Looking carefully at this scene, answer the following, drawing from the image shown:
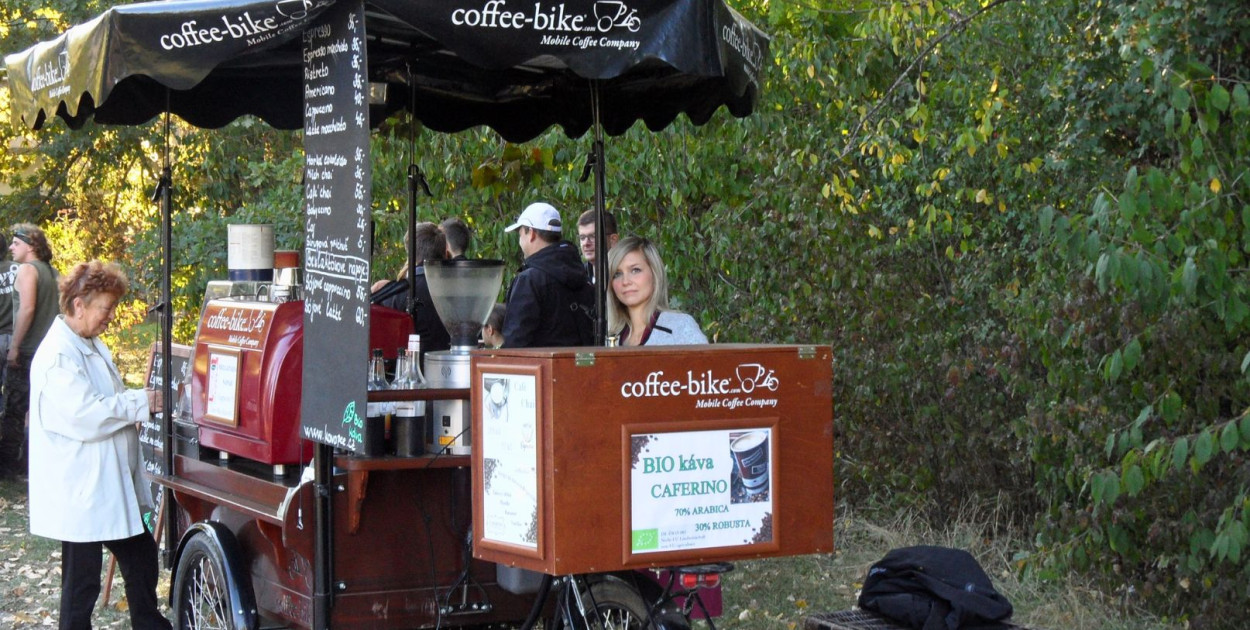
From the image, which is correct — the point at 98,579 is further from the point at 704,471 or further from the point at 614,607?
the point at 704,471

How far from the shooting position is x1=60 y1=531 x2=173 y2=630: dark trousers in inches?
222

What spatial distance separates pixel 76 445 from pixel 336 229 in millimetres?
1864

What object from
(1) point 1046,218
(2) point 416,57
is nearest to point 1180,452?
(1) point 1046,218

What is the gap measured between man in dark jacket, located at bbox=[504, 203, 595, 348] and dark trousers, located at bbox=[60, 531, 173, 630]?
5.84 ft

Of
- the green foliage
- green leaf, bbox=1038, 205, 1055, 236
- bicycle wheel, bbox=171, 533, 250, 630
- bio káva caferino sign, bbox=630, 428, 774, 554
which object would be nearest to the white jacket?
bicycle wheel, bbox=171, 533, 250, 630

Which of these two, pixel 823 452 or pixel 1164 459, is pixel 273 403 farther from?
pixel 1164 459

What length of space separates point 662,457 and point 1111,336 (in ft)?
11.6

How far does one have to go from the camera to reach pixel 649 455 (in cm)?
379

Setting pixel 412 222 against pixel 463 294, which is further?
pixel 412 222

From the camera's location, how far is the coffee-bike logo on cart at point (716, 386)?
12.4 feet

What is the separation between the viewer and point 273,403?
16.0 feet

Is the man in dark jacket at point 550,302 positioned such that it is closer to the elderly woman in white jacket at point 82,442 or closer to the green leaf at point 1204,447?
the elderly woman in white jacket at point 82,442

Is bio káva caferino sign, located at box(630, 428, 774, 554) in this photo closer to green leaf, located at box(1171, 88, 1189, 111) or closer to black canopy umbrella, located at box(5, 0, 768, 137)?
black canopy umbrella, located at box(5, 0, 768, 137)

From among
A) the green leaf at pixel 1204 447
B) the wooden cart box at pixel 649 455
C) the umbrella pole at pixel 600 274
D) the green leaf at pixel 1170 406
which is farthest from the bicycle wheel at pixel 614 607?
the green leaf at pixel 1170 406
